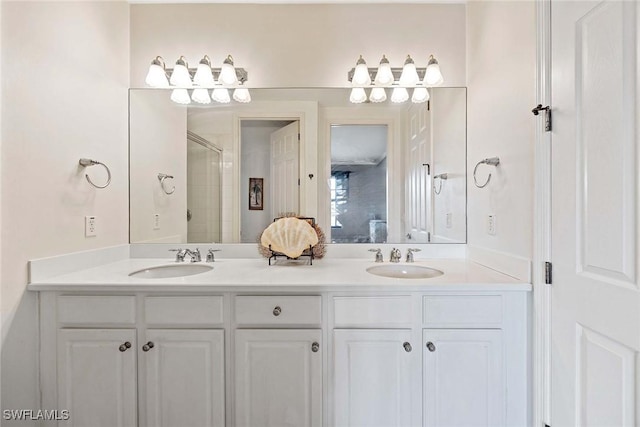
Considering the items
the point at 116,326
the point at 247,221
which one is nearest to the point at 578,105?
the point at 247,221

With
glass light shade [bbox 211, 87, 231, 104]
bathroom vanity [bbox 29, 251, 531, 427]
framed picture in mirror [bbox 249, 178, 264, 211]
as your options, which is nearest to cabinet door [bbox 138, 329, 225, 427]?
bathroom vanity [bbox 29, 251, 531, 427]

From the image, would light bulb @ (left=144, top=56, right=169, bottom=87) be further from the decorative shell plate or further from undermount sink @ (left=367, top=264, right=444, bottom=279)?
undermount sink @ (left=367, top=264, right=444, bottom=279)

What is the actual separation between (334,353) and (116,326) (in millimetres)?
936

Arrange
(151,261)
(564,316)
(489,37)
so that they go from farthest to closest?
(151,261) → (489,37) → (564,316)

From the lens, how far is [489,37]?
1.62 meters

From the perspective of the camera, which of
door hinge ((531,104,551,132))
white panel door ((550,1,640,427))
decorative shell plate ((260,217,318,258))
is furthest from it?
decorative shell plate ((260,217,318,258))

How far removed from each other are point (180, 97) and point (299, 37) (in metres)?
0.84

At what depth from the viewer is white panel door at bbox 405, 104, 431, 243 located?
194 centimetres

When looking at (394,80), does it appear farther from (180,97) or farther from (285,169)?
(180,97)

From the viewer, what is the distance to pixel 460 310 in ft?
4.30

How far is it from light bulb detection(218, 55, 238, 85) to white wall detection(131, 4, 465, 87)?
0.08m

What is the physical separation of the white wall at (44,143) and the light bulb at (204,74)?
1.55 feet

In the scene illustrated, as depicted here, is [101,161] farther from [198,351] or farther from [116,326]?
[198,351]

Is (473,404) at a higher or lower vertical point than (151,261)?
lower
